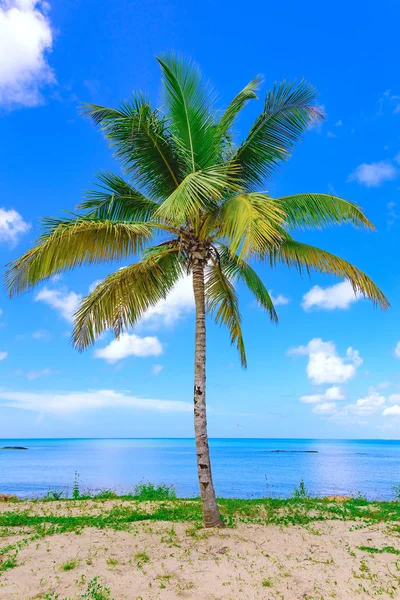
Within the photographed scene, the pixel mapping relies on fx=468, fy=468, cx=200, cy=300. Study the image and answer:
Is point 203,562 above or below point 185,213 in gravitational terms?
below

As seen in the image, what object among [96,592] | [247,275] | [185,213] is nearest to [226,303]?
[247,275]

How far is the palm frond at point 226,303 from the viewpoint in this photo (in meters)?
11.1

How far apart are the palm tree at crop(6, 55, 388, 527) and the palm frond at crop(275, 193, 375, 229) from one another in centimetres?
2

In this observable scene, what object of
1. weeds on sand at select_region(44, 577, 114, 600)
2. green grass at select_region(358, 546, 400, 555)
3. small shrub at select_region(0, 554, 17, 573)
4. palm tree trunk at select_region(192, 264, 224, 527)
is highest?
palm tree trunk at select_region(192, 264, 224, 527)

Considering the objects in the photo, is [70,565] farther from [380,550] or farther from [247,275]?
[247,275]

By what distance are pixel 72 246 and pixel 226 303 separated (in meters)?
4.24

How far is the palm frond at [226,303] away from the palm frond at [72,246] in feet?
8.42

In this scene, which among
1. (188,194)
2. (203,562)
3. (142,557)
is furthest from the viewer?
(188,194)

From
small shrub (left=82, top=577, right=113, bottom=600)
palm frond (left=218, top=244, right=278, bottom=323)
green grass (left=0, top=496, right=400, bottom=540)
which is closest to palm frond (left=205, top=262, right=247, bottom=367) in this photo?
palm frond (left=218, top=244, right=278, bottom=323)

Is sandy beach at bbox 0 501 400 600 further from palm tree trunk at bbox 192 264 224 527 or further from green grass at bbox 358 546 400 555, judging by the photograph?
palm tree trunk at bbox 192 264 224 527

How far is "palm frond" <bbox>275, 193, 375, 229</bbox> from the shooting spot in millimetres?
8648

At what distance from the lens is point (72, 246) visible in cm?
838

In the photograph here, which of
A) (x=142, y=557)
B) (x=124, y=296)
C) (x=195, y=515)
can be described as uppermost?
(x=124, y=296)

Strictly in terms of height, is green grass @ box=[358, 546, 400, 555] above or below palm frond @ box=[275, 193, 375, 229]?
below
